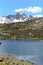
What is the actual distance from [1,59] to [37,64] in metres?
15.6

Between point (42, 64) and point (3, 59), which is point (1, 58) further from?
point (42, 64)

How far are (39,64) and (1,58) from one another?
16.0 metres

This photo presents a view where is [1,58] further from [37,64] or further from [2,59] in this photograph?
[37,64]

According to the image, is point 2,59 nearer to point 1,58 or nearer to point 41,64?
point 1,58

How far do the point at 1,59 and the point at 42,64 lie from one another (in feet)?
57.3

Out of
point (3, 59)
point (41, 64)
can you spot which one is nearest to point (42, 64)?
point (41, 64)

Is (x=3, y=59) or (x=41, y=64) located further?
(x=41, y=64)

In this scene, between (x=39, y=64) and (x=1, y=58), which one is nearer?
(x=1, y=58)

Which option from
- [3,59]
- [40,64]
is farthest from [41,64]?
[3,59]

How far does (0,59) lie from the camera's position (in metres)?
71.1

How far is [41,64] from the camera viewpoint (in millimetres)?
79188

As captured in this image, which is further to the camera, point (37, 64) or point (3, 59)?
point (37, 64)

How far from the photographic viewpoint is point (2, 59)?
7188 centimetres

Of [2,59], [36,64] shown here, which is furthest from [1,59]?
[36,64]
